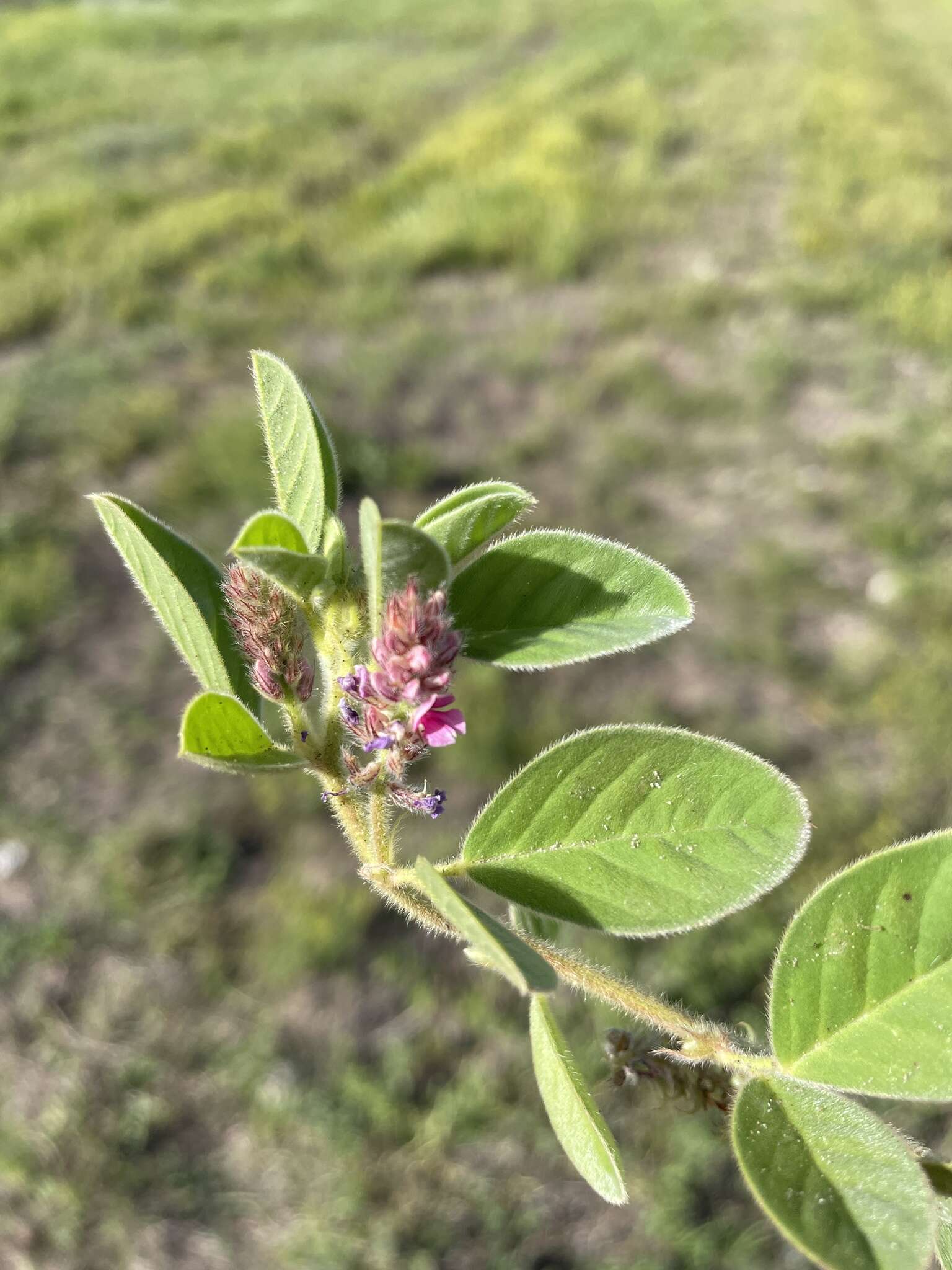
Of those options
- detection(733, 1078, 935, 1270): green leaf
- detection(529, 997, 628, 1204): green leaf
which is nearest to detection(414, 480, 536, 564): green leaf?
detection(529, 997, 628, 1204): green leaf

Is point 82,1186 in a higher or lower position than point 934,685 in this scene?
lower

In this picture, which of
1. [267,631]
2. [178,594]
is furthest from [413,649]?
[178,594]

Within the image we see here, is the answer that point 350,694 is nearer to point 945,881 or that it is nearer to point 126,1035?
point 945,881

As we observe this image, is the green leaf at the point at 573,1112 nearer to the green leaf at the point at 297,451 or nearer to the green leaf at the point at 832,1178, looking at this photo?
the green leaf at the point at 832,1178

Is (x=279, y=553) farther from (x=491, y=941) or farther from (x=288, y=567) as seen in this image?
(x=491, y=941)

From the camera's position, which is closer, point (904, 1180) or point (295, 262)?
point (904, 1180)

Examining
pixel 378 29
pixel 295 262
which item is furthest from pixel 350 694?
pixel 378 29
